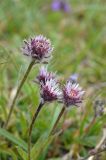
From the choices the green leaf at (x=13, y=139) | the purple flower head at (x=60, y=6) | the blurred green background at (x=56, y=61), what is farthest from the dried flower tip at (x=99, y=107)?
the purple flower head at (x=60, y=6)

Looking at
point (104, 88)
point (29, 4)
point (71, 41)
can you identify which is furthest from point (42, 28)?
point (104, 88)

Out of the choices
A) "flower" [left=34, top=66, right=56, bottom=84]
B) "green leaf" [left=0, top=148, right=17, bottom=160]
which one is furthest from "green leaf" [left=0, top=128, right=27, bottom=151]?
"flower" [left=34, top=66, right=56, bottom=84]

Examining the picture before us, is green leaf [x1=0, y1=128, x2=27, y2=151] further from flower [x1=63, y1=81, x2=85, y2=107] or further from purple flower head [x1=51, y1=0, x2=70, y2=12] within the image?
purple flower head [x1=51, y1=0, x2=70, y2=12]

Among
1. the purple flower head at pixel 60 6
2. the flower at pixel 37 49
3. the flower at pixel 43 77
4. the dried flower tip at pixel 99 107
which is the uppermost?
the purple flower head at pixel 60 6

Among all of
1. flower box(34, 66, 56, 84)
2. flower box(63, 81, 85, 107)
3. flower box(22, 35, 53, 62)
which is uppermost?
flower box(22, 35, 53, 62)

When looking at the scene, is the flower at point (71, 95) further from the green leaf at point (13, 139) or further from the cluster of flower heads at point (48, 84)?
the green leaf at point (13, 139)

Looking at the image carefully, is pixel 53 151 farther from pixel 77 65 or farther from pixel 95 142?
pixel 77 65

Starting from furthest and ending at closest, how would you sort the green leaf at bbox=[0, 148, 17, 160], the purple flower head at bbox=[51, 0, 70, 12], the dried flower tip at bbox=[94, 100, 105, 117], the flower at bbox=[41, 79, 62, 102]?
the purple flower head at bbox=[51, 0, 70, 12]
the dried flower tip at bbox=[94, 100, 105, 117]
the green leaf at bbox=[0, 148, 17, 160]
the flower at bbox=[41, 79, 62, 102]

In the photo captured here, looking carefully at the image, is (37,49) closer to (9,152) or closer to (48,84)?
(48,84)
